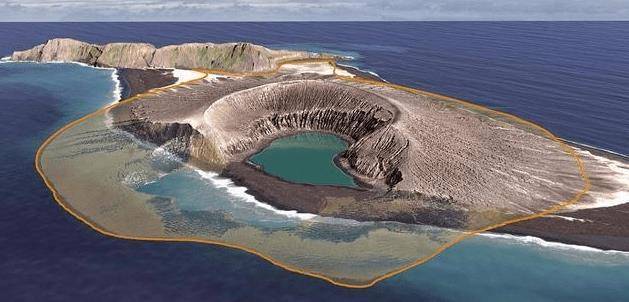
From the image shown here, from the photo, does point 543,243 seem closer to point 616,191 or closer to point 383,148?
point 616,191

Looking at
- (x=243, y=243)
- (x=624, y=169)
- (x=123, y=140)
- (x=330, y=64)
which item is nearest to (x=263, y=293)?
(x=243, y=243)

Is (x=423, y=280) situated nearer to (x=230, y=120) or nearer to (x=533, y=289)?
(x=533, y=289)

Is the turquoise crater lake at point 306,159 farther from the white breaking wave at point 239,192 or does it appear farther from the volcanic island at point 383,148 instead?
the white breaking wave at point 239,192

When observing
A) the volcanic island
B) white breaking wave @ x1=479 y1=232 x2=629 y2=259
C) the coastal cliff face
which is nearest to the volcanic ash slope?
the volcanic island

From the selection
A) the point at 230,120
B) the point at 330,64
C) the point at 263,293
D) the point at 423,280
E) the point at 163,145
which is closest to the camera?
the point at 263,293

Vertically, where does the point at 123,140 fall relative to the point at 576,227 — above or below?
below

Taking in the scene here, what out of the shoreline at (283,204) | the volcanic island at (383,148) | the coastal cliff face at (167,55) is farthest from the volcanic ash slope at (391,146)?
the coastal cliff face at (167,55)

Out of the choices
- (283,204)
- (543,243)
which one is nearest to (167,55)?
(283,204)
